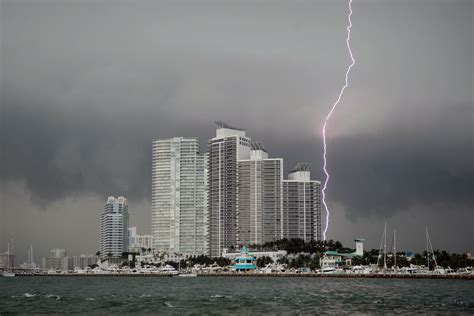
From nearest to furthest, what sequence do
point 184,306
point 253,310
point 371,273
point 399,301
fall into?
point 253,310 → point 184,306 → point 399,301 → point 371,273

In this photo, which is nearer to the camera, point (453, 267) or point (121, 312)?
point (121, 312)

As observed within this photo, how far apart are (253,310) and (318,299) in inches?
669

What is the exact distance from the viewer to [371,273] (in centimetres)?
18900

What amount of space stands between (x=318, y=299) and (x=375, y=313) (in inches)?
769

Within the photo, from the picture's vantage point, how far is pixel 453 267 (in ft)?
632

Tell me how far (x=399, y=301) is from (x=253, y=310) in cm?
2036

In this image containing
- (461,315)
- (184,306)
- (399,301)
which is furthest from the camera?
(399,301)

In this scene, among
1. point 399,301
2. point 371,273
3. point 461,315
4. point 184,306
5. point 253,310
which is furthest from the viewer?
point 371,273

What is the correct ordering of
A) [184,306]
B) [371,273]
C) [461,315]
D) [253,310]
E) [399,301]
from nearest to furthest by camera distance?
[461,315]
[253,310]
[184,306]
[399,301]
[371,273]

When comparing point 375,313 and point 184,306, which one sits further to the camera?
point 184,306

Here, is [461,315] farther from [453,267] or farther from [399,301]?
[453,267]

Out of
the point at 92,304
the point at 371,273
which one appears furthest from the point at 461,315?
the point at 371,273

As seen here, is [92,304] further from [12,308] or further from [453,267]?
[453,267]

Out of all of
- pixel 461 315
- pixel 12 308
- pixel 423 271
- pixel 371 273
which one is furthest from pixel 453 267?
pixel 12 308
